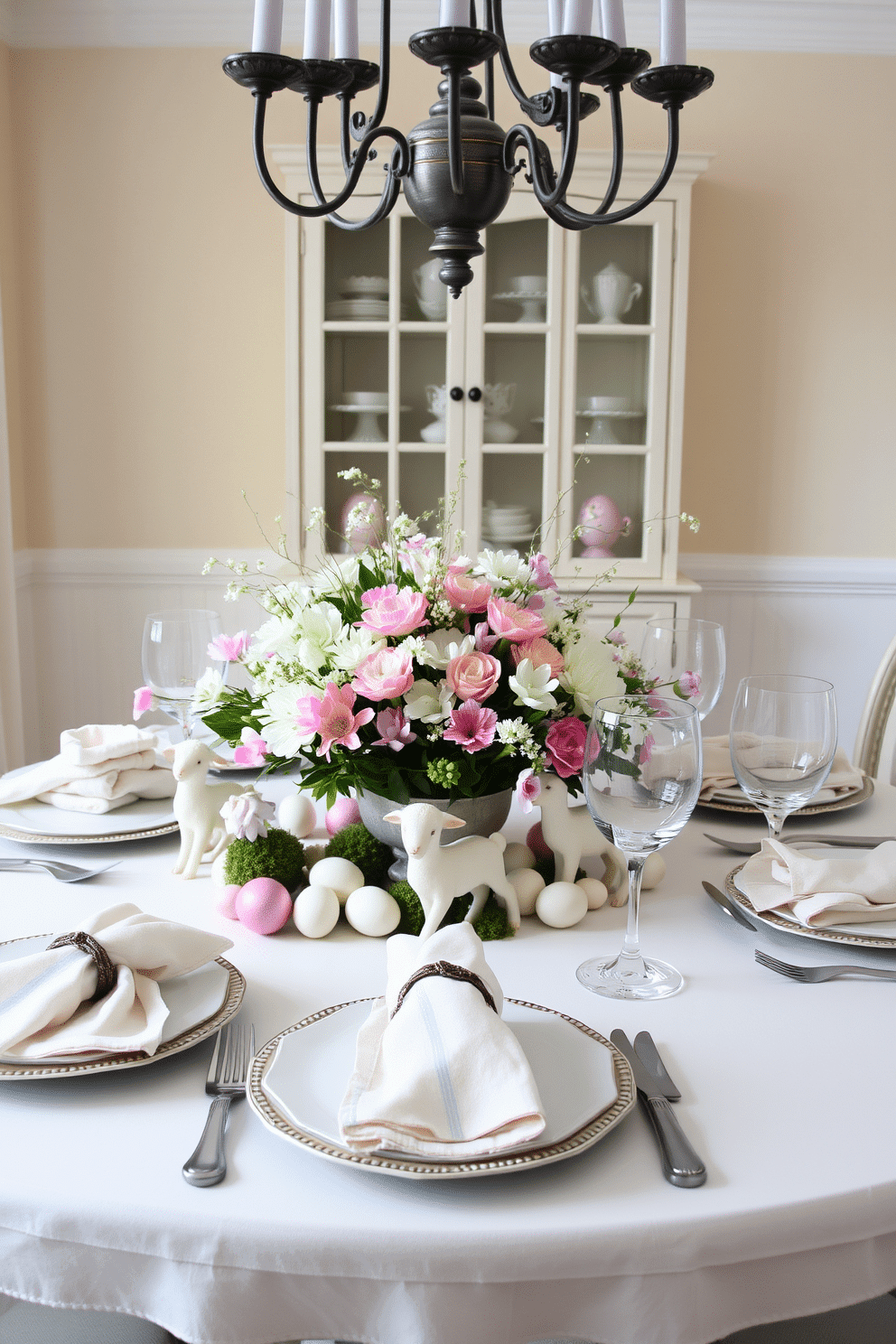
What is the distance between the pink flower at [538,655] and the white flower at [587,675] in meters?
0.01

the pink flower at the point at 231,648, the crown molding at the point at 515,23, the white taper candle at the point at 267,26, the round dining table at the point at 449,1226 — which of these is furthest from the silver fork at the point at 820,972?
the crown molding at the point at 515,23

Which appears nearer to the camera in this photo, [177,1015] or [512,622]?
[177,1015]

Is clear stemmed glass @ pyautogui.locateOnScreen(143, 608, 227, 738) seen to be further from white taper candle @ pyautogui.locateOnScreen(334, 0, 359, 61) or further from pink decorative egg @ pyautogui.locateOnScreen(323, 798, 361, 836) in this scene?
white taper candle @ pyautogui.locateOnScreen(334, 0, 359, 61)

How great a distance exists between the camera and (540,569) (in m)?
1.13

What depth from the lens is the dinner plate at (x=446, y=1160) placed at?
634 mm

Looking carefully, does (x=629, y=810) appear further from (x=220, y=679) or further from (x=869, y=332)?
(x=869, y=332)

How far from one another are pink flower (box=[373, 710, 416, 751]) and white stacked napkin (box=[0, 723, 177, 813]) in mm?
475

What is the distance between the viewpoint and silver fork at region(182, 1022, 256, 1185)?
64 centimetres

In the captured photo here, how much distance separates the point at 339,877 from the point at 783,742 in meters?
0.45

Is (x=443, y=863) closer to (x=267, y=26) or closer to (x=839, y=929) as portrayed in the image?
(x=839, y=929)

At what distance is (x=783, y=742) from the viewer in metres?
1.08

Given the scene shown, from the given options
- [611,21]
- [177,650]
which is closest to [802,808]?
[177,650]

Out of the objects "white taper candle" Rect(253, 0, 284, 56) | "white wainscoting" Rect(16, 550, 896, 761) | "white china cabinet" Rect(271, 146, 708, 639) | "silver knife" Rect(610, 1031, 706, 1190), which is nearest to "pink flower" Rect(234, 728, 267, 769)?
"silver knife" Rect(610, 1031, 706, 1190)

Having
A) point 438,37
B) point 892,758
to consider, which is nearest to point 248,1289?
point 438,37
